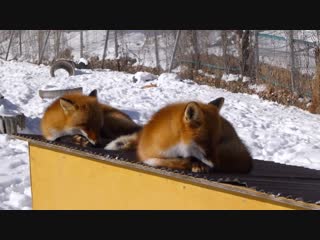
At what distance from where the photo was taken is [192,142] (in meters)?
2.26

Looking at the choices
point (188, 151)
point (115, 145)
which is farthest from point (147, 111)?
point (188, 151)

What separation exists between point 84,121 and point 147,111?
16.9 feet

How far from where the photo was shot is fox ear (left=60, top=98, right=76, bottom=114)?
2.97 meters

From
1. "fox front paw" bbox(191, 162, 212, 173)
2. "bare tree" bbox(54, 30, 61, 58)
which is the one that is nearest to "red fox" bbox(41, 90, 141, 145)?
"fox front paw" bbox(191, 162, 212, 173)

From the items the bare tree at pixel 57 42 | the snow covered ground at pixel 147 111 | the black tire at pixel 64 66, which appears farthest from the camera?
the bare tree at pixel 57 42

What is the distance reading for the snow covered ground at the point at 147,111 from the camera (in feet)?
15.8

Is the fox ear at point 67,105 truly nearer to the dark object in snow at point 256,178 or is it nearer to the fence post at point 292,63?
the dark object in snow at point 256,178

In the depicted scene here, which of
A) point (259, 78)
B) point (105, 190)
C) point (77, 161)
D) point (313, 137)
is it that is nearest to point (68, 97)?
point (77, 161)

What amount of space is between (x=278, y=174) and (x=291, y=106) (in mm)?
7223

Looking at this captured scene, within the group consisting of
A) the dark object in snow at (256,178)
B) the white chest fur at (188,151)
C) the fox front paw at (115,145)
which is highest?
the white chest fur at (188,151)

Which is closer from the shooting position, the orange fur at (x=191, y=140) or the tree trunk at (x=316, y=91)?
the orange fur at (x=191, y=140)

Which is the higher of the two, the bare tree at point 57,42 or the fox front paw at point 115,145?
the bare tree at point 57,42

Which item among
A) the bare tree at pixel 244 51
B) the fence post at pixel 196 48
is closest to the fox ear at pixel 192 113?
the bare tree at pixel 244 51

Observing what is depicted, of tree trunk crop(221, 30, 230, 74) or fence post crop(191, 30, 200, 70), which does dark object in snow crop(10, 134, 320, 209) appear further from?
fence post crop(191, 30, 200, 70)
